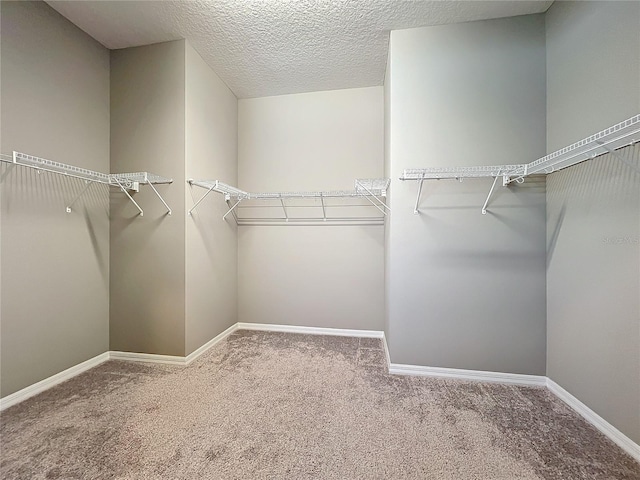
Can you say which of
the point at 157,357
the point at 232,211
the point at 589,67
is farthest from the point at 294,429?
the point at 589,67

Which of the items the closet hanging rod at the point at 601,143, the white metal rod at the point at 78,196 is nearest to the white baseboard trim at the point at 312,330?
the white metal rod at the point at 78,196

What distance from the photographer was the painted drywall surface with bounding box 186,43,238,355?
2.24 m

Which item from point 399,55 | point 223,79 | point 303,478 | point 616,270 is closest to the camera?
point 303,478

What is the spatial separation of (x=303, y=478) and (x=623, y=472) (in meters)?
1.50

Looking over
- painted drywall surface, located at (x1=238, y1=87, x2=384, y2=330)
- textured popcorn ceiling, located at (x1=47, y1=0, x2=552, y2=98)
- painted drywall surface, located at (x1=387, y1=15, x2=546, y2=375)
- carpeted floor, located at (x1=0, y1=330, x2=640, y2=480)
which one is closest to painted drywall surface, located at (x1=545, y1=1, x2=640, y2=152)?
painted drywall surface, located at (x1=387, y1=15, x2=546, y2=375)

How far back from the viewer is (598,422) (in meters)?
1.44

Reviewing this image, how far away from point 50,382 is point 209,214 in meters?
1.70

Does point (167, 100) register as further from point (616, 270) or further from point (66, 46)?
point (616, 270)

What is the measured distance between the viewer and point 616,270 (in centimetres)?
137

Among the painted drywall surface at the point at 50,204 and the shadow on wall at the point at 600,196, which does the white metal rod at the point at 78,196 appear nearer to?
the painted drywall surface at the point at 50,204

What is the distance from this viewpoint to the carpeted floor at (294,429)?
46.9 inches

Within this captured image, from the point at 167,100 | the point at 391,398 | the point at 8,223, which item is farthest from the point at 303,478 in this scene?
the point at 167,100

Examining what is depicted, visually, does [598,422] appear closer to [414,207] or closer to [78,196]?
[414,207]

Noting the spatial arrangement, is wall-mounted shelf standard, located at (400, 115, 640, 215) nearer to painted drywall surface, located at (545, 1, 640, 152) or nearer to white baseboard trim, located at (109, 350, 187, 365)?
painted drywall surface, located at (545, 1, 640, 152)
